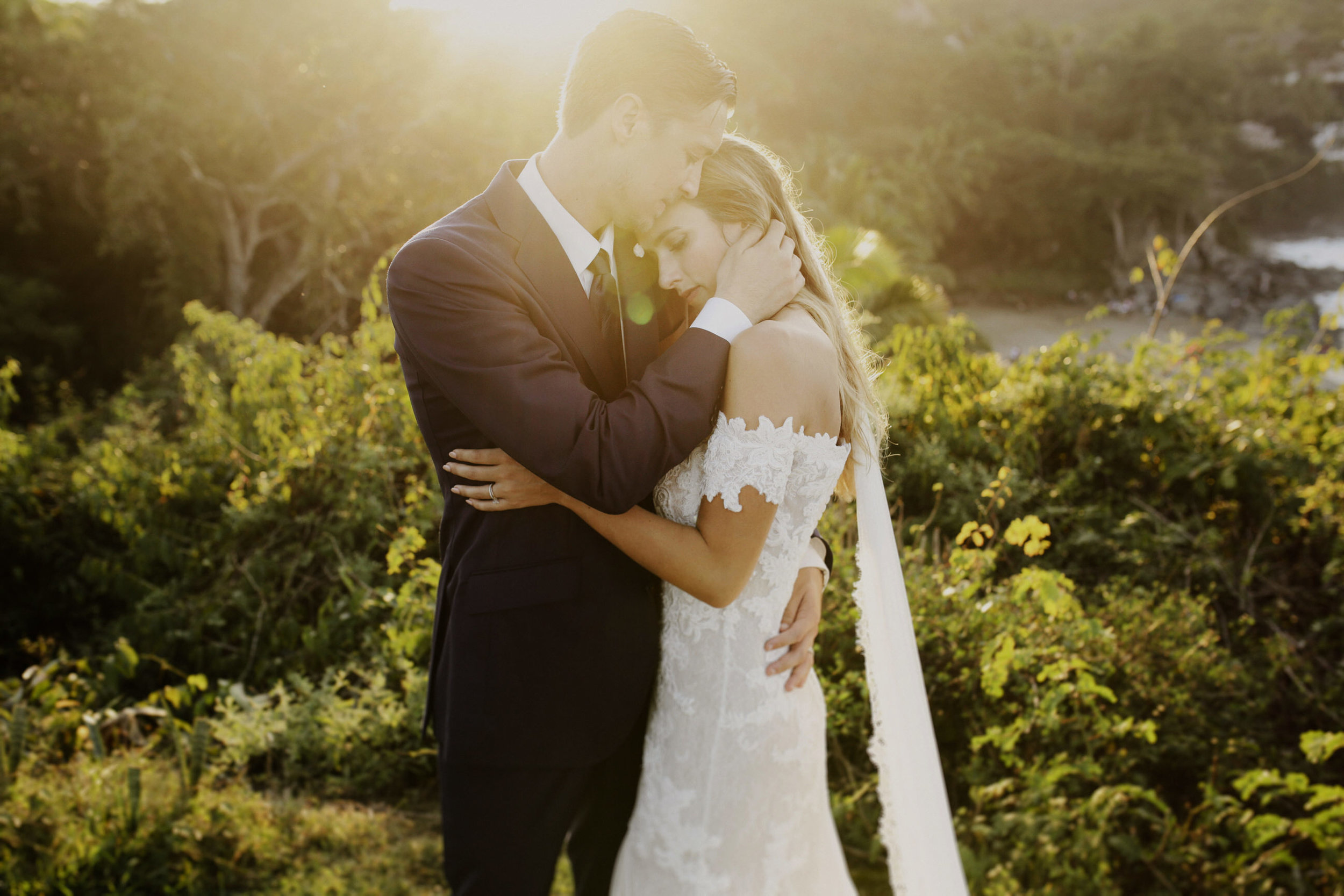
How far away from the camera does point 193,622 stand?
477cm

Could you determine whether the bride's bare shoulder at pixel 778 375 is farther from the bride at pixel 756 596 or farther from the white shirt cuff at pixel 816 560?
the white shirt cuff at pixel 816 560

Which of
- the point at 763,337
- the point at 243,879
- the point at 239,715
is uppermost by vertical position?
the point at 763,337

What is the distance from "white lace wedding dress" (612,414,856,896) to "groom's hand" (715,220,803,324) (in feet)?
1.14

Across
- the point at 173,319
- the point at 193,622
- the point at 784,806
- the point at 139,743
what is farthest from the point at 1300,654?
the point at 173,319

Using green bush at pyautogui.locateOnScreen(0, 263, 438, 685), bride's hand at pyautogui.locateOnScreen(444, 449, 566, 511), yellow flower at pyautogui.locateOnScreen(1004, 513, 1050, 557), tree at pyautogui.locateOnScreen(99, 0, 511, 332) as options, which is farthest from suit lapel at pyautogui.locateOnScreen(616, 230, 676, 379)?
tree at pyautogui.locateOnScreen(99, 0, 511, 332)

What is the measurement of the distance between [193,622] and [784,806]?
168 inches

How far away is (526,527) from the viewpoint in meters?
1.65

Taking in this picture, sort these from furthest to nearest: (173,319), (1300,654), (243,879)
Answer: (173,319) < (1300,654) < (243,879)

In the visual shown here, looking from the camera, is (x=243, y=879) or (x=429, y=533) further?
(x=429, y=533)

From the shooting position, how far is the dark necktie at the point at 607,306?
1.73m

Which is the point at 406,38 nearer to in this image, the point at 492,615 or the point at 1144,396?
the point at 1144,396

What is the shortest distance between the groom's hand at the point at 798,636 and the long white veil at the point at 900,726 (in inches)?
7.3

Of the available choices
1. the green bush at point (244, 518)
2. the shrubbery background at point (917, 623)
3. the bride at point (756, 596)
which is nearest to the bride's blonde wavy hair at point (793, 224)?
the bride at point (756, 596)

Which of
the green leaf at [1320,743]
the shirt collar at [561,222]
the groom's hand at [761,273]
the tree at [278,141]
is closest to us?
the groom's hand at [761,273]
